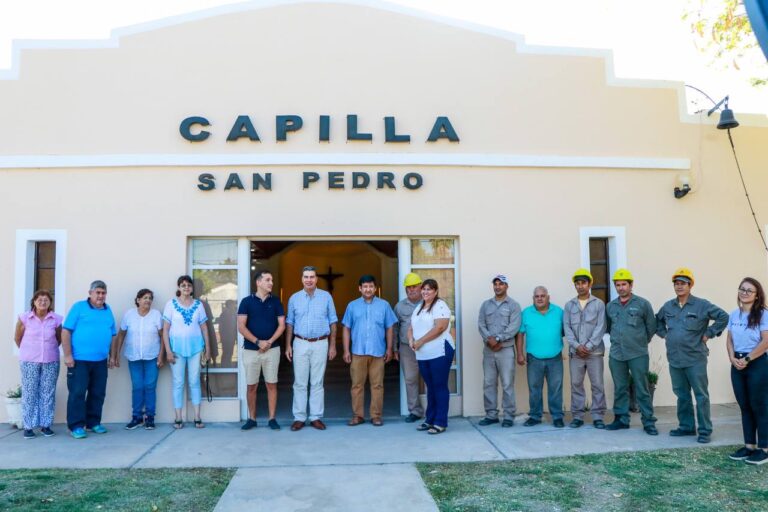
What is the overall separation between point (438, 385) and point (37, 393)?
457cm

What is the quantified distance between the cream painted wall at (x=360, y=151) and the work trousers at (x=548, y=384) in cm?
53

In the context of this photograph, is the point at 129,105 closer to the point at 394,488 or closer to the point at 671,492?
the point at 394,488

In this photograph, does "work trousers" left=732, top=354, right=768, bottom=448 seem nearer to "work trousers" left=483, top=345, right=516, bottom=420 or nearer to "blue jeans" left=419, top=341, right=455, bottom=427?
"work trousers" left=483, top=345, right=516, bottom=420

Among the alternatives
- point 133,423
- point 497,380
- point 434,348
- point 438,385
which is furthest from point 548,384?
point 133,423

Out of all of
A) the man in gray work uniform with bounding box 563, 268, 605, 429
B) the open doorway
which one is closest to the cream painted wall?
the man in gray work uniform with bounding box 563, 268, 605, 429

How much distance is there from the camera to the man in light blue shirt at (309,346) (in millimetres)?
7039

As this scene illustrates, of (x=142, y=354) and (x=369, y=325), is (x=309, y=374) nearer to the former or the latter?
(x=369, y=325)

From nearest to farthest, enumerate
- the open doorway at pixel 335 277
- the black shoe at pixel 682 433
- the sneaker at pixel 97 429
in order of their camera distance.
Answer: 1. the black shoe at pixel 682 433
2. the sneaker at pixel 97 429
3. the open doorway at pixel 335 277

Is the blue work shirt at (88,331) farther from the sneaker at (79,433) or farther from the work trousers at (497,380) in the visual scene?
the work trousers at (497,380)

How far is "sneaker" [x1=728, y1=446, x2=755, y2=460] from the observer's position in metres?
5.58

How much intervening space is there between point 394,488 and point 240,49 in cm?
572

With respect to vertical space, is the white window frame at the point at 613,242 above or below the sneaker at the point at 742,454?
above

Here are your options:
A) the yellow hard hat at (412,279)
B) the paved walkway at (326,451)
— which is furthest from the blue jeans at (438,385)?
the yellow hard hat at (412,279)

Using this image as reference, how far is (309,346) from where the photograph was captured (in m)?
7.05
